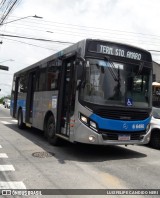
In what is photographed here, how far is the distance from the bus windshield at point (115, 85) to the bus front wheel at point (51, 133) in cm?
253

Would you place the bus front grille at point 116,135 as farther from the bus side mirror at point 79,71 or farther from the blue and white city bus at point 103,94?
the bus side mirror at point 79,71

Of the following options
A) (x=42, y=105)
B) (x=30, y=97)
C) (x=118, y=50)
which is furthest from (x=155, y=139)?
(x=30, y=97)

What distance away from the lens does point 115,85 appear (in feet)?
31.2

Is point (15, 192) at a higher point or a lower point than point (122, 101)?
lower

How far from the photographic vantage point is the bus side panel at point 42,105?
11493mm

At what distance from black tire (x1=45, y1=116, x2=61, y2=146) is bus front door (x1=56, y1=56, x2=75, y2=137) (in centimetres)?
61

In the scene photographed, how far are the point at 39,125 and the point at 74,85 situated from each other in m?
3.98

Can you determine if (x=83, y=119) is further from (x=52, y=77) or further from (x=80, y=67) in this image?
(x=52, y=77)

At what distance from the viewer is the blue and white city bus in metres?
9.24

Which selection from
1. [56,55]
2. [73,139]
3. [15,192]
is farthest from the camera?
[56,55]

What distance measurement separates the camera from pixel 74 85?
963 centimetres

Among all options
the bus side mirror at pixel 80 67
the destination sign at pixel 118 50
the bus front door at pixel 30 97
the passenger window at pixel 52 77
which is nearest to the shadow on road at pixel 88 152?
the passenger window at pixel 52 77

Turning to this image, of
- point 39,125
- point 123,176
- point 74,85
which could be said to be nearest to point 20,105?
point 39,125

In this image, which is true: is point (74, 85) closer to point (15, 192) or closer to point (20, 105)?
point (15, 192)
